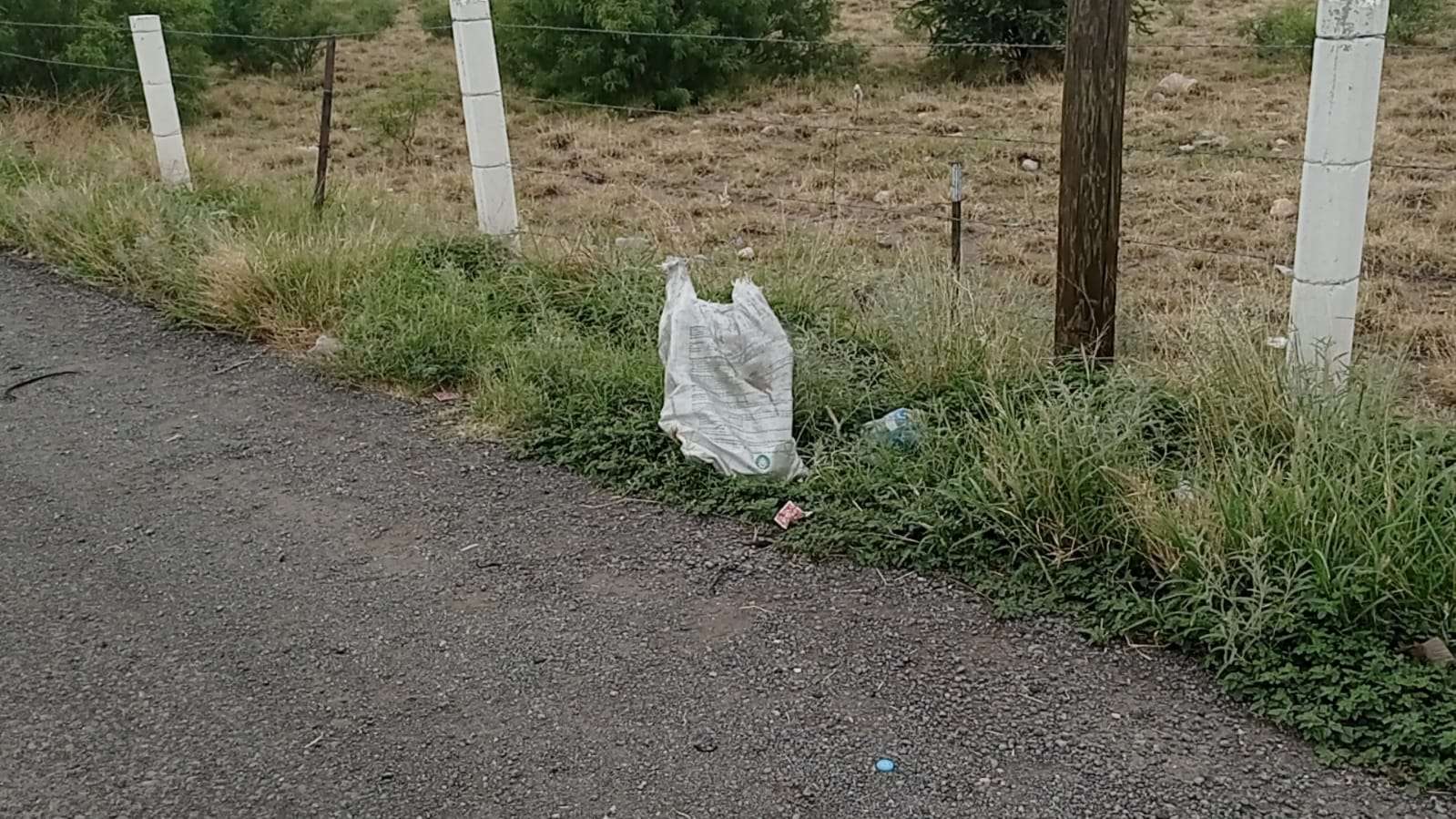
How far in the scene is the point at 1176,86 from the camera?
12016mm

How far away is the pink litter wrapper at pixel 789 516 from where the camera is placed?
387 centimetres

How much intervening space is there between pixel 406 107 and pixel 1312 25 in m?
8.43

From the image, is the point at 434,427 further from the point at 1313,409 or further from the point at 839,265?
the point at 1313,409

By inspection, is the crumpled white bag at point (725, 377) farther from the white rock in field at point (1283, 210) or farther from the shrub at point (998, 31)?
the shrub at point (998, 31)

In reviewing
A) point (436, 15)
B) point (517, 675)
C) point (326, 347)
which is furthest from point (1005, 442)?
point (436, 15)

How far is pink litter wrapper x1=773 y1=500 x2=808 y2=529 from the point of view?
387 centimetres

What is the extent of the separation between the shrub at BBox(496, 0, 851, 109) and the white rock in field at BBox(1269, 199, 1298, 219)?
625 cm

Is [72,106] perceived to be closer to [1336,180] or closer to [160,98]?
[160,98]

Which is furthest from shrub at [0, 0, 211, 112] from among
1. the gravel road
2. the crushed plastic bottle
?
the crushed plastic bottle

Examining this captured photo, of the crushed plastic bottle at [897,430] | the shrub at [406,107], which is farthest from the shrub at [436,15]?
the crushed plastic bottle at [897,430]

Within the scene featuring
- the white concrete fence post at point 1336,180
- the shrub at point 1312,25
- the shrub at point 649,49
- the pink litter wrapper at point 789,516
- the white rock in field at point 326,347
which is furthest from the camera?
the shrub at point 649,49

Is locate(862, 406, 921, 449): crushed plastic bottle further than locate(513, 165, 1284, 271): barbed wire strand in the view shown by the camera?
No

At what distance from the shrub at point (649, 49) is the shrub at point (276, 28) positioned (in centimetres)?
269

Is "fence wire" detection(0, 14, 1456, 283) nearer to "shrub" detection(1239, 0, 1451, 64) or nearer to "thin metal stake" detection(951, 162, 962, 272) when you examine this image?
"shrub" detection(1239, 0, 1451, 64)
